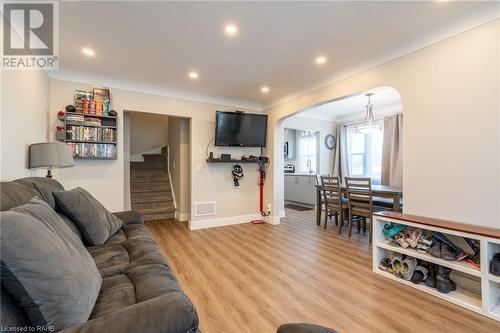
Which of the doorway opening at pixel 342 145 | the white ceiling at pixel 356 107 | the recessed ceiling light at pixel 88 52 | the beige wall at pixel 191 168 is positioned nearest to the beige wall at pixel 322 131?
the doorway opening at pixel 342 145

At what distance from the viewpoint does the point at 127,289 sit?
1.17 meters

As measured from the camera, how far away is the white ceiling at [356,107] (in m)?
4.46

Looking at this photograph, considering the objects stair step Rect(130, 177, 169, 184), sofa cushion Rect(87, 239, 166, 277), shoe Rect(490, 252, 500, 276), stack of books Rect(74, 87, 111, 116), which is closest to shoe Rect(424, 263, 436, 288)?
shoe Rect(490, 252, 500, 276)

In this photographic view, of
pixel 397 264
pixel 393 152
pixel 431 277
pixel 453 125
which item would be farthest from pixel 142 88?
pixel 393 152

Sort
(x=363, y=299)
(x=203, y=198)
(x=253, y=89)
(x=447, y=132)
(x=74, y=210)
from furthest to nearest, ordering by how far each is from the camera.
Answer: (x=203, y=198), (x=253, y=89), (x=447, y=132), (x=363, y=299), (x=74, y=210)

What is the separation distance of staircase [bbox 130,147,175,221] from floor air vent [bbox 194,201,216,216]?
121cm

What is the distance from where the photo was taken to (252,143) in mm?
4512

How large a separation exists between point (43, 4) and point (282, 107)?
3381 millimetres

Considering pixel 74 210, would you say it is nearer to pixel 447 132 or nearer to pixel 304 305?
pixel 304 305

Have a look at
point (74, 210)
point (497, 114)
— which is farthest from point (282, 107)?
point (74, 210)

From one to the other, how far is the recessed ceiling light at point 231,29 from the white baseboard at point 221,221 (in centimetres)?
307

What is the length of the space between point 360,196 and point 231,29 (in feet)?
9.41

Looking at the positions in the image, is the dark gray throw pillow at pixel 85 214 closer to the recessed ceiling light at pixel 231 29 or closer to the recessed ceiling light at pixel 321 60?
the recessed ceiling light at pixel 231 29

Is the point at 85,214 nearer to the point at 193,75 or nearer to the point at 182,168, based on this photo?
the point at 193,75
